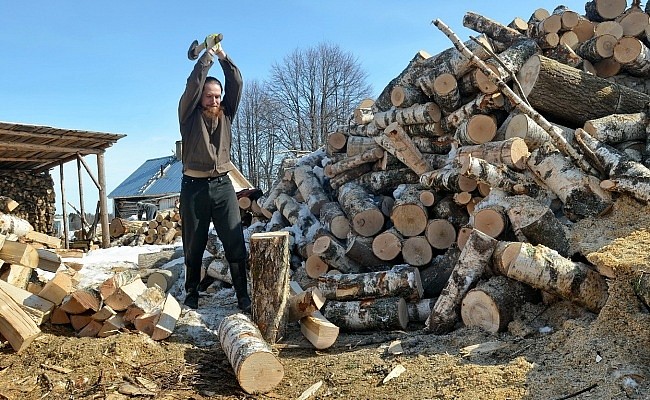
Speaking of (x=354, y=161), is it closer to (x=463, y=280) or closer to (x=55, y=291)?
(x=463, y=280)

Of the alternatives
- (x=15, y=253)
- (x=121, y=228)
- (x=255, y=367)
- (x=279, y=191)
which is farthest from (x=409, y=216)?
(x=121, y=228)

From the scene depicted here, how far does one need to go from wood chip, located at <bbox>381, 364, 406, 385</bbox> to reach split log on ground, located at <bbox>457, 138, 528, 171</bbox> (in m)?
2.56

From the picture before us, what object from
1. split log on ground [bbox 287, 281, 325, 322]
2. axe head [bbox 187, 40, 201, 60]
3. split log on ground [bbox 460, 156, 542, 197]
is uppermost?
axe head [bbox 187, 40, 201, 60]

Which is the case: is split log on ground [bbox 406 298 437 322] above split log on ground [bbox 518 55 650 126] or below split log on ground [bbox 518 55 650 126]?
below

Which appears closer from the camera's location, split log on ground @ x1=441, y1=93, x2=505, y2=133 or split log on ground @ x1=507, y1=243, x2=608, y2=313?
split log on ground @ x1=507, y1=243, x2=608, y2=313

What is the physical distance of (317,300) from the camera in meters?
3.91

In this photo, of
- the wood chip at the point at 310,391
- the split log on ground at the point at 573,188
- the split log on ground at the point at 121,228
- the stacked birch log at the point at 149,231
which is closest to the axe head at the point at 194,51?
the wood chip at the point at 310,391

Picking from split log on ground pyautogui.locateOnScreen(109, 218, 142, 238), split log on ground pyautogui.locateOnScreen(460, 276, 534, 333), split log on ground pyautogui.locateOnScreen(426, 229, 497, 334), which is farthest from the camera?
split log on ground pyautogui.locateOnScreen(109, 218, 142, 238)

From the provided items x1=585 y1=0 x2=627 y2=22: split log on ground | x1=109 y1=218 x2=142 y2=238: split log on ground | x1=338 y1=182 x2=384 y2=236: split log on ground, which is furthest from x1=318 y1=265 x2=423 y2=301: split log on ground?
x1=109 y1=218 x2=142 y2=238: split log on ground

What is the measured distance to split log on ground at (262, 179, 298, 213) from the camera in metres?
7.80

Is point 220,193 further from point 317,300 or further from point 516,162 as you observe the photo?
point 516,162

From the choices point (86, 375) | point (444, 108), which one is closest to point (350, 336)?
point (86, 375)

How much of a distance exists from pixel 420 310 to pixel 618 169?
2.01m

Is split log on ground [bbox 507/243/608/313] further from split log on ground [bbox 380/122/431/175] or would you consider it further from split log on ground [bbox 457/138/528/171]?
split log on ground [bbox 380/122/431/175]
